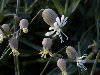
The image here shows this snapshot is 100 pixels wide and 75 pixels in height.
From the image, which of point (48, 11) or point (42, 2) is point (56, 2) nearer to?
point (42, 2)

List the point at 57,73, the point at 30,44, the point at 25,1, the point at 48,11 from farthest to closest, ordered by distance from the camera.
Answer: the point at 25,1 → the point at 30,44 → the point at 57,73 → the point at 48,11

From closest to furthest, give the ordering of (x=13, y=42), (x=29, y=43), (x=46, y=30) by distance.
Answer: (x=13, y=42) < (x=29, y=43) < (x=46, y=30)

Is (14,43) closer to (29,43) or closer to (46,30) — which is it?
(29,43)

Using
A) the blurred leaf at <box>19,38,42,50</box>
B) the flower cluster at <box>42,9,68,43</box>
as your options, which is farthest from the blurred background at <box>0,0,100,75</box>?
the flower cluster at <box>42,9,68,43</box>

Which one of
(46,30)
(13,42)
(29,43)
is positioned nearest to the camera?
(13,42)

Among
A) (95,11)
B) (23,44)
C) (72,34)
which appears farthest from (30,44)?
(95,11)

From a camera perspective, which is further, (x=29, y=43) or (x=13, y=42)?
(x=29, y=43)

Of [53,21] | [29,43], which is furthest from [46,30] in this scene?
[53,21]

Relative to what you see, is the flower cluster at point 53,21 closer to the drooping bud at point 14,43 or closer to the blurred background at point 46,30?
the drooping bud at point 14,43
